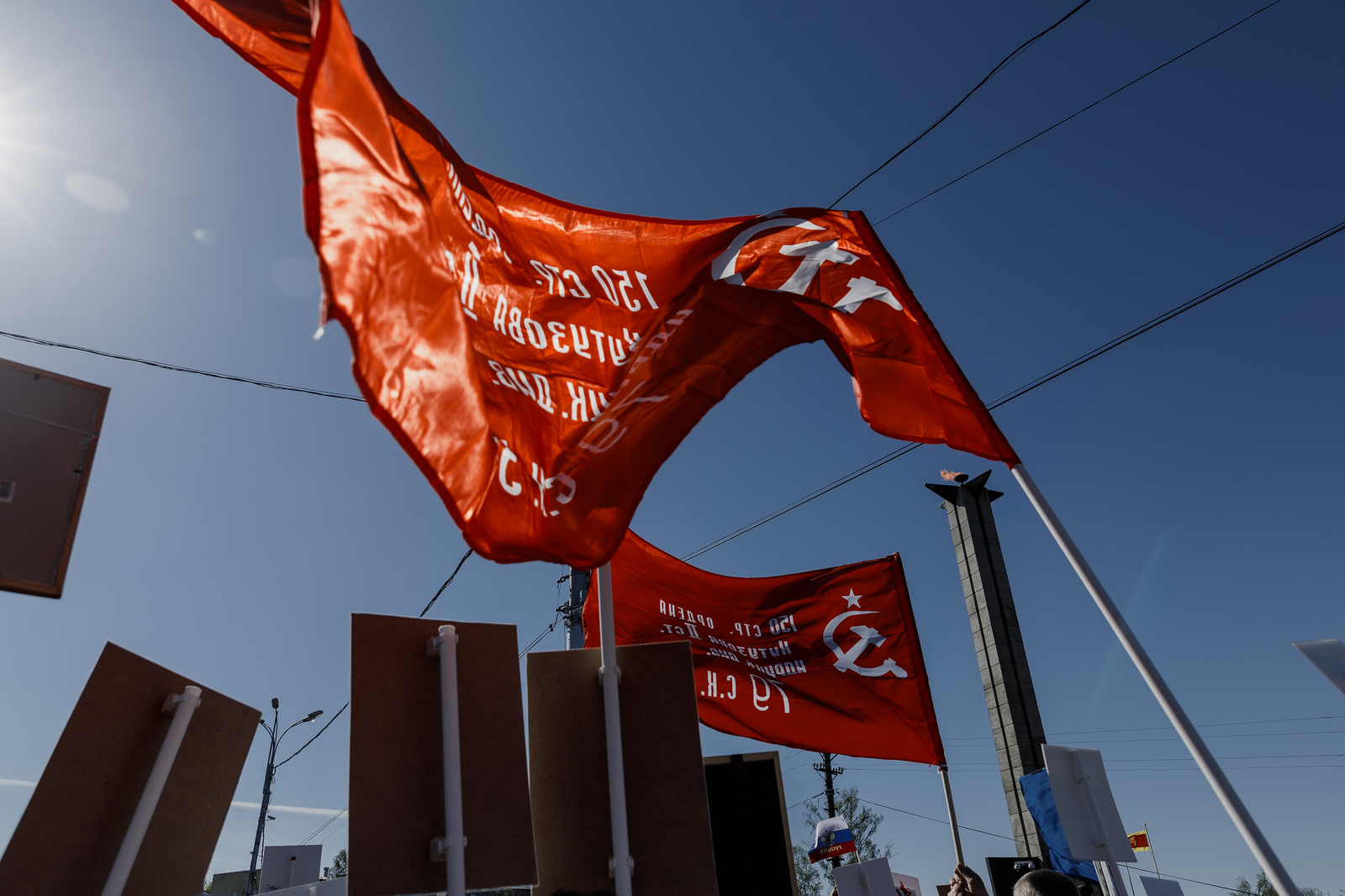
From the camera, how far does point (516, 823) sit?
2.63 meters

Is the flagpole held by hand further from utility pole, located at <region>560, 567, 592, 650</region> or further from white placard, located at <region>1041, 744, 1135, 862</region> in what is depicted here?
utility pole, located at <region>560, 567, 592, 650</region>

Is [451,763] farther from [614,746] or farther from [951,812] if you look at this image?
[951,812]

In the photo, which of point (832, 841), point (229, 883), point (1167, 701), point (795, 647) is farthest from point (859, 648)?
point (229, 883)

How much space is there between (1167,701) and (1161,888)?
5.48m

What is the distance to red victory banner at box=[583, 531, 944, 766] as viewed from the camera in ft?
22.5

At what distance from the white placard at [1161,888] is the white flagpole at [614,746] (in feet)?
19.4

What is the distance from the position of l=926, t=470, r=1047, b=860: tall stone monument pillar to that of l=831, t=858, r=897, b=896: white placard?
15.9 feet

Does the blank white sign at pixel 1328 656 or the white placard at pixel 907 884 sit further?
the white placard at pixel 907 884

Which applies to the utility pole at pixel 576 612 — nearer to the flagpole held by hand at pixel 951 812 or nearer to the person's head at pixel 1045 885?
the flagpole held by hand at pixel 951 812

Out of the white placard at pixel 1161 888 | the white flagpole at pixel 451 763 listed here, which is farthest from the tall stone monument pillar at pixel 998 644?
the white flagpole at pixel 451 763

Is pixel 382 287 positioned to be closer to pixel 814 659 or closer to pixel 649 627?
pixel 649 627

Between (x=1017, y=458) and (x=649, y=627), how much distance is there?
13.1 feet

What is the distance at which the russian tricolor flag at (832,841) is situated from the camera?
1388 centimetres

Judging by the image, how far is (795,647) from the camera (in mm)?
7199
